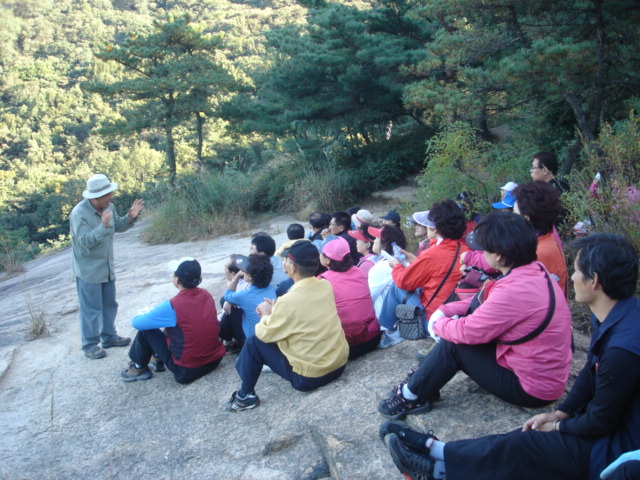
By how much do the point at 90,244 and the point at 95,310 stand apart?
2.12ft

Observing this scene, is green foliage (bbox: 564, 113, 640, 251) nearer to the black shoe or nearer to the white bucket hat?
the black shoe

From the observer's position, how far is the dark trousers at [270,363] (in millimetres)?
3229

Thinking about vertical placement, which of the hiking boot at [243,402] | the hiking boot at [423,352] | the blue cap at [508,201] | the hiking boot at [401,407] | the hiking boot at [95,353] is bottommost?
the hiking boot at [95,353]

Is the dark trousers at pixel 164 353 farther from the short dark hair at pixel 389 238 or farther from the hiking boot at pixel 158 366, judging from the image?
the short dark hair at pixel 389 238

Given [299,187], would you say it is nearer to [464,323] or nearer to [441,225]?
[441,225]

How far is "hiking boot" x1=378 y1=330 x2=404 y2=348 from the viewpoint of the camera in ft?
12.3

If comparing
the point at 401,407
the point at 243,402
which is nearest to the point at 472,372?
the point at 401,407

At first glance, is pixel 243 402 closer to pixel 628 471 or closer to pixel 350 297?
pixel 350 297

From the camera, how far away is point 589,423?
182cm

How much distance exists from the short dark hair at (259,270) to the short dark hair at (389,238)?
102 cm

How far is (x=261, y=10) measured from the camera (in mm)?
61469

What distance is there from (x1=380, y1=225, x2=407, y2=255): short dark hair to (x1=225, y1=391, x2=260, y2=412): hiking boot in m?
1.63

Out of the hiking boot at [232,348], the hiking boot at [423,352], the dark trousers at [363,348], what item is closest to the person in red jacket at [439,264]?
the hiking boot at [423,352]

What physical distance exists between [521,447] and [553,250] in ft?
5.36
